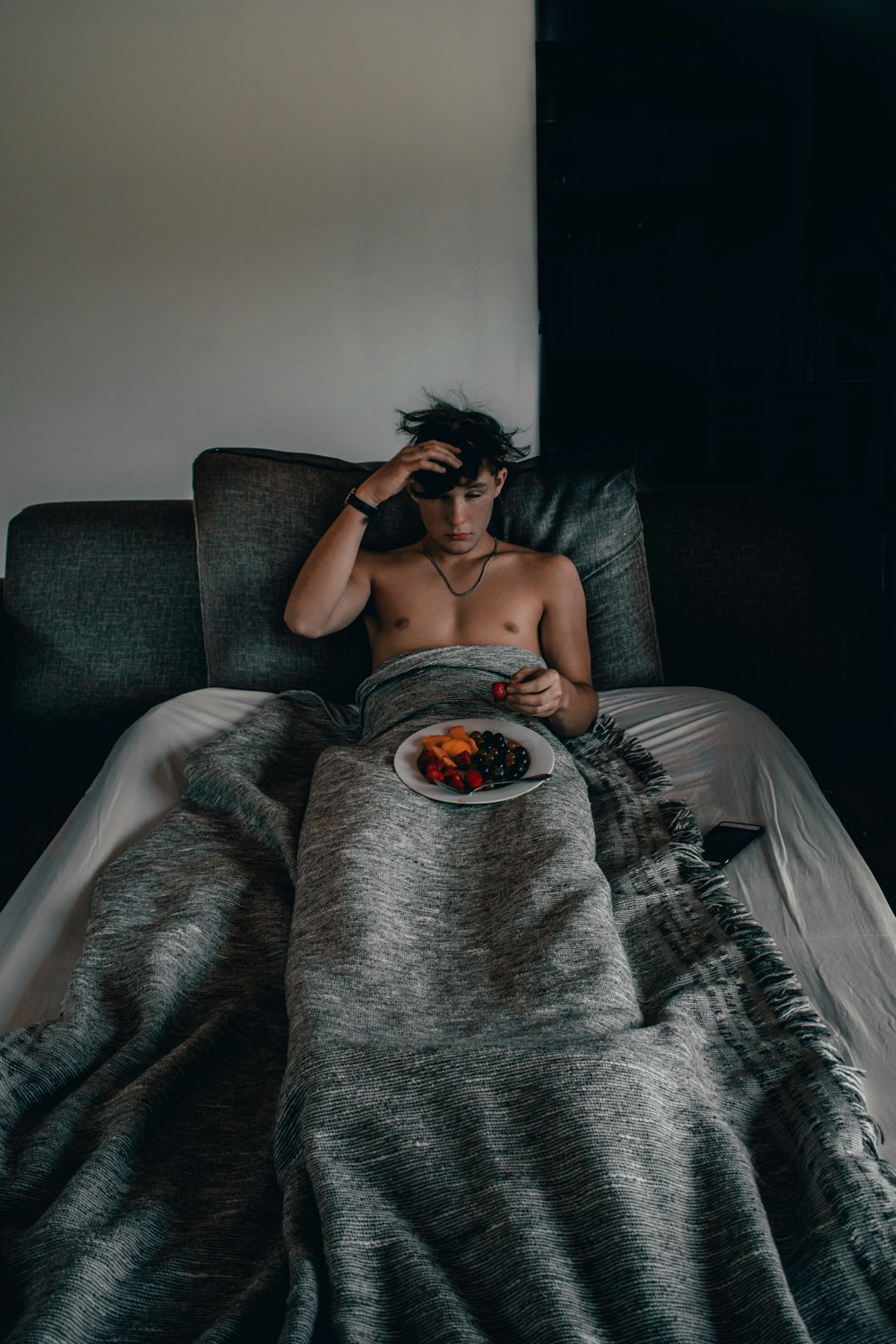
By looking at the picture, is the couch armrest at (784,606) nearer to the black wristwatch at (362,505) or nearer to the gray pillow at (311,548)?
the gray pillow at (311,548)

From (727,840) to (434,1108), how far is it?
73 cm

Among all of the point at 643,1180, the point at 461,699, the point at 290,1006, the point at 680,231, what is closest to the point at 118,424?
the point at 680,231

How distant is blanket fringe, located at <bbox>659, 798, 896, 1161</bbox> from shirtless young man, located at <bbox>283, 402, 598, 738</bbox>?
1.22 ft

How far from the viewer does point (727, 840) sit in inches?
56.8

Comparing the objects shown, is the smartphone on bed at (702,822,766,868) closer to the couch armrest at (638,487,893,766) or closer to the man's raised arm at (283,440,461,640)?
the couch armrest at (638,487,893,766)

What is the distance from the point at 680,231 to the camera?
3.65 metres

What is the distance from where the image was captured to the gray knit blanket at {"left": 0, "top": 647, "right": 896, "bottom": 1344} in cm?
78

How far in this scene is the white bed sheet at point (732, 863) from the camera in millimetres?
1158

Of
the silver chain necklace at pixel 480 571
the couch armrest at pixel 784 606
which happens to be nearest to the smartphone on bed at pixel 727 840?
the couch armrest at pixel 784 606

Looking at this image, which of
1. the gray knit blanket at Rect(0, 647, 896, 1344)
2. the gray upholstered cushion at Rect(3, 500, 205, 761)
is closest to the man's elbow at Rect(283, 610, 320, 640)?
the gray upholstered cushion at Rect(3, 500, 205, 761)

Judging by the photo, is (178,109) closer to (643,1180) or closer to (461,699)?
(461,699)

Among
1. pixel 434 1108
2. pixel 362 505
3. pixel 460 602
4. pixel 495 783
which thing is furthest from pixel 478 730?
pixel 434 1108

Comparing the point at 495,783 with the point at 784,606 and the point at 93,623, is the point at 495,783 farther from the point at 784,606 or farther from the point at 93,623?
the point at 93,623

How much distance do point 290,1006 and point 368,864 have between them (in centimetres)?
23
